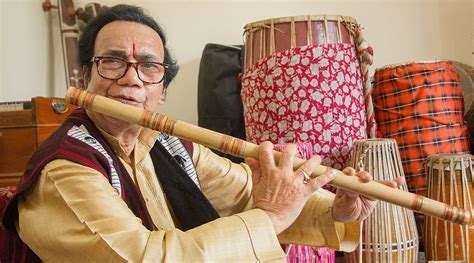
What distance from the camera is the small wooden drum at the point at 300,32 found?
5.91 feet

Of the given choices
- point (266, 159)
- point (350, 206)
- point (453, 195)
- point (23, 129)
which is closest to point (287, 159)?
point (266, 159)

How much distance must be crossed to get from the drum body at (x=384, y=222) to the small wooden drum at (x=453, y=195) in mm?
113

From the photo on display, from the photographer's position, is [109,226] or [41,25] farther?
[41,25]

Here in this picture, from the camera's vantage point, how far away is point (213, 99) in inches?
89.1

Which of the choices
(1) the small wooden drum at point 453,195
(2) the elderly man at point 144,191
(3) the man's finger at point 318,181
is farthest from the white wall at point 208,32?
(3) the man's finger at point 318,181

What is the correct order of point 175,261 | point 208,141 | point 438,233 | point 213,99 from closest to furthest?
1. point 175,261
2. point 208,141
3. point 438,233
4. point 213,99

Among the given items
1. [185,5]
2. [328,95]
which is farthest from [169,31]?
[328,95]

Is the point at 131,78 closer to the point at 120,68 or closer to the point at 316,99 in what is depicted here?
the point at 120,68

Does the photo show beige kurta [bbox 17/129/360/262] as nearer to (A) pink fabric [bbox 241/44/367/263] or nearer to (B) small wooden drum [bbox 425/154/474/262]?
(A) pink fabric [bbox 241/44/367/263]

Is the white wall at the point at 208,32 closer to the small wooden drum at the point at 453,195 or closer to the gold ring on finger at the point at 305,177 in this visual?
the small wooden drum at the point at 453,195

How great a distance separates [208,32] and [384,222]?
54.6 inches

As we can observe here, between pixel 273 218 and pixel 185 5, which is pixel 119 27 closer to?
pixel 273 218

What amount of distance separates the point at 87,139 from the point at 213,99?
4.08ft

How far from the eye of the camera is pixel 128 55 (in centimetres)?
116
